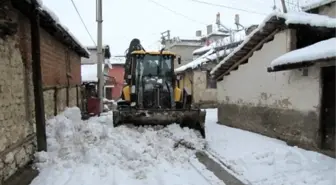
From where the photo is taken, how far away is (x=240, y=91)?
13.1m

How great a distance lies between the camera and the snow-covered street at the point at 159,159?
6.15m

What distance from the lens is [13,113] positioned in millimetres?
6184

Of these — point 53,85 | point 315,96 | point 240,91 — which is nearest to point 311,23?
point 315,96

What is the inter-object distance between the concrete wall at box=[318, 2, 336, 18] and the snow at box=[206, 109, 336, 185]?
457cm

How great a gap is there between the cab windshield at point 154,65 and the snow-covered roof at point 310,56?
4.55 metres

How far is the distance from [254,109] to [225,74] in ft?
11.1

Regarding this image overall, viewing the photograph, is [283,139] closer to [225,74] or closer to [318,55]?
[318,55]

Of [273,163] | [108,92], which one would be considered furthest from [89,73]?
[273,163]

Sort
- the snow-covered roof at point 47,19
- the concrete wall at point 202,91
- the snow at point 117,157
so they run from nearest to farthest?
the snow at point 117,157, the snow-covered roof at point 47,19, the concrete wall at point 202,91

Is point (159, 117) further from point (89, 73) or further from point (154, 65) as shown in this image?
point (89, 73)

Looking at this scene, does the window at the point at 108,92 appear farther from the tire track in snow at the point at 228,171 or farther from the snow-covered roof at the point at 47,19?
the tire track in snow at the point at 228,171

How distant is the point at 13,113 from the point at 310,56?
5976 millimetres

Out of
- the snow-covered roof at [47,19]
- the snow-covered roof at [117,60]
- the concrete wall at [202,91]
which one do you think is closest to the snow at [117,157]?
the snow-covered roof at [47,19]

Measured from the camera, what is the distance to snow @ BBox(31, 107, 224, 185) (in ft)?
20.1
